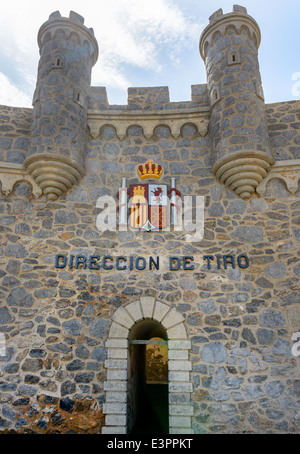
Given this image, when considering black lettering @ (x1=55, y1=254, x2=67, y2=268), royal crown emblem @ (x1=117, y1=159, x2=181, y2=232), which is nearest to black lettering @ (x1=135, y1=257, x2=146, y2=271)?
royal crown emblem @ (x1=117, y1=159, x2=181, y2=232)

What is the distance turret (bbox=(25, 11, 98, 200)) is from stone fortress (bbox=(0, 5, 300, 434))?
3 cm

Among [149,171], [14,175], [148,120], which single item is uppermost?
[148,120]

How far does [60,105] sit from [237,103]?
12.1 feet

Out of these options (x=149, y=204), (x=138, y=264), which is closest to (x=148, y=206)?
(x=149, y=204)

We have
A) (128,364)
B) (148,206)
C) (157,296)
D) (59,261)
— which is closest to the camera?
(128,364)

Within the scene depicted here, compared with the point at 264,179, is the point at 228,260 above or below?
below

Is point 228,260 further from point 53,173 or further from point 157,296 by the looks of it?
point 53,173

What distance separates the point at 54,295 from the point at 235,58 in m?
6.26

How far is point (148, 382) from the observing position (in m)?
12.5

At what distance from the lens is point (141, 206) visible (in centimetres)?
641

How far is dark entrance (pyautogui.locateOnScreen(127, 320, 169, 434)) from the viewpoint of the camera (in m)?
6.07

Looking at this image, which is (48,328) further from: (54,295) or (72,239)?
(72,239)

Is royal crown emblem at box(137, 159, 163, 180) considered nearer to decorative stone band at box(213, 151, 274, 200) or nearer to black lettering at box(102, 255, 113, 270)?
decorative stone band at box(213, 151, 274, 200)

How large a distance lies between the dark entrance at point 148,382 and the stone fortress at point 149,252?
0.15 meters
